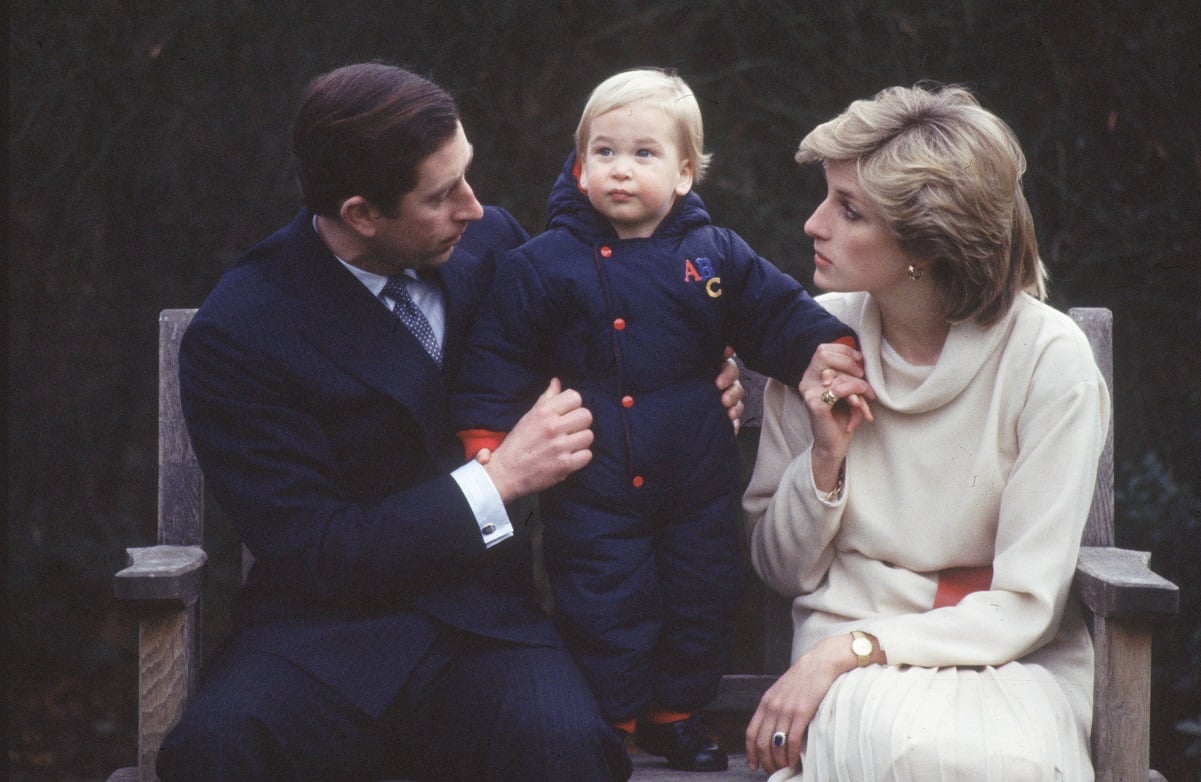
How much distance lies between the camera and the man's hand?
279 cm

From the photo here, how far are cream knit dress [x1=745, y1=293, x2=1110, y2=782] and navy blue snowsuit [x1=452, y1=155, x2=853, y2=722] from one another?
16 cm

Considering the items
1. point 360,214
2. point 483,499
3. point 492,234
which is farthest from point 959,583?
point 360,214

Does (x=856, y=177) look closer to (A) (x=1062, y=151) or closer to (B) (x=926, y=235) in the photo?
(B) (x=926, y=235)

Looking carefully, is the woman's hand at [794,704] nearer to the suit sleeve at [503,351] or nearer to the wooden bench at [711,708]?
the wooden bench at [711,708]

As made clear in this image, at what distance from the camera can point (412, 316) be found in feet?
9.71

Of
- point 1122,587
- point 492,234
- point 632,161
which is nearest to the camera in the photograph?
point 1122,587

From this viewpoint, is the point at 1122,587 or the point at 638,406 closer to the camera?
the point at 1122,587

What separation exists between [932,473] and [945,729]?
1.79 ft

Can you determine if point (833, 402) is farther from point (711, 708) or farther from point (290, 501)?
point (290, 501)

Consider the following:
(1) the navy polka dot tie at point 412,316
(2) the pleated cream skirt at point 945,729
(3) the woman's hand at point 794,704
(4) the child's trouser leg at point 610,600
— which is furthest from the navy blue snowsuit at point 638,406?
(2) the pleated cream skirt at point 945,729

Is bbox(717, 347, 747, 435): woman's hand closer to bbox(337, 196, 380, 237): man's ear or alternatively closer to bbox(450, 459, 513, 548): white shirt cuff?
bbox(450, 459, 513, 548): white shirt cuff

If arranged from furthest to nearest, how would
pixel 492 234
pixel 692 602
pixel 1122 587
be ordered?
1. pixel 492 234
2. pixel 692 602
3. pixel 1122 587

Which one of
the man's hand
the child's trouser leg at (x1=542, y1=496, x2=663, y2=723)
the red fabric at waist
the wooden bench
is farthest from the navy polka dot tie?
the red fabric at waist

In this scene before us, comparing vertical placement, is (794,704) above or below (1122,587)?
below
